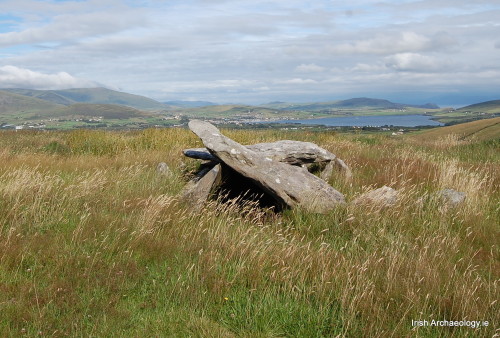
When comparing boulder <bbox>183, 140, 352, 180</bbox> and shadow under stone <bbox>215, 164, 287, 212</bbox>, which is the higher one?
boulder <bbox>183, 140, 352, 180</bbox>

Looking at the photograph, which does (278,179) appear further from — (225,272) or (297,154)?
(225,272)

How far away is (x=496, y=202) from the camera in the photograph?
8.79m

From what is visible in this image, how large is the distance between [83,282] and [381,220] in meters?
5.07

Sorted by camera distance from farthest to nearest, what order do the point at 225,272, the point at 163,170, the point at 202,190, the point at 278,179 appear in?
1. the point at 163,170
2. the point at 202,190
3. the point at 278,179
4. the point at 225,272

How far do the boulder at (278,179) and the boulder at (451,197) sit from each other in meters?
2.06

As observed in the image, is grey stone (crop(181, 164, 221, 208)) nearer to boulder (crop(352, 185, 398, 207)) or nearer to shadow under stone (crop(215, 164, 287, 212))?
shadow under stone (crop(215, 164, 287, 212))

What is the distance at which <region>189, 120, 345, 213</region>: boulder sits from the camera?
7772 mm

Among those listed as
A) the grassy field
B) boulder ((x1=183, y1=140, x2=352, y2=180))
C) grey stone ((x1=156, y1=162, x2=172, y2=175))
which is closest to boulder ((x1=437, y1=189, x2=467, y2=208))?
→ the grassy field

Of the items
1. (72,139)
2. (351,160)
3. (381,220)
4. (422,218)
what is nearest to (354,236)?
(381,220)

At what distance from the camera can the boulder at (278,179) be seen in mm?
7772

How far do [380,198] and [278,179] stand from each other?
2082 mm

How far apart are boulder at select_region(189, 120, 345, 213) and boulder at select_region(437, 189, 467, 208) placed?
206 centimetres

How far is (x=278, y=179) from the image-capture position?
8070 mm

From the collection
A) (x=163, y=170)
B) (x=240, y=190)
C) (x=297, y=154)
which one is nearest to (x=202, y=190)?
(x=240, y=190)
